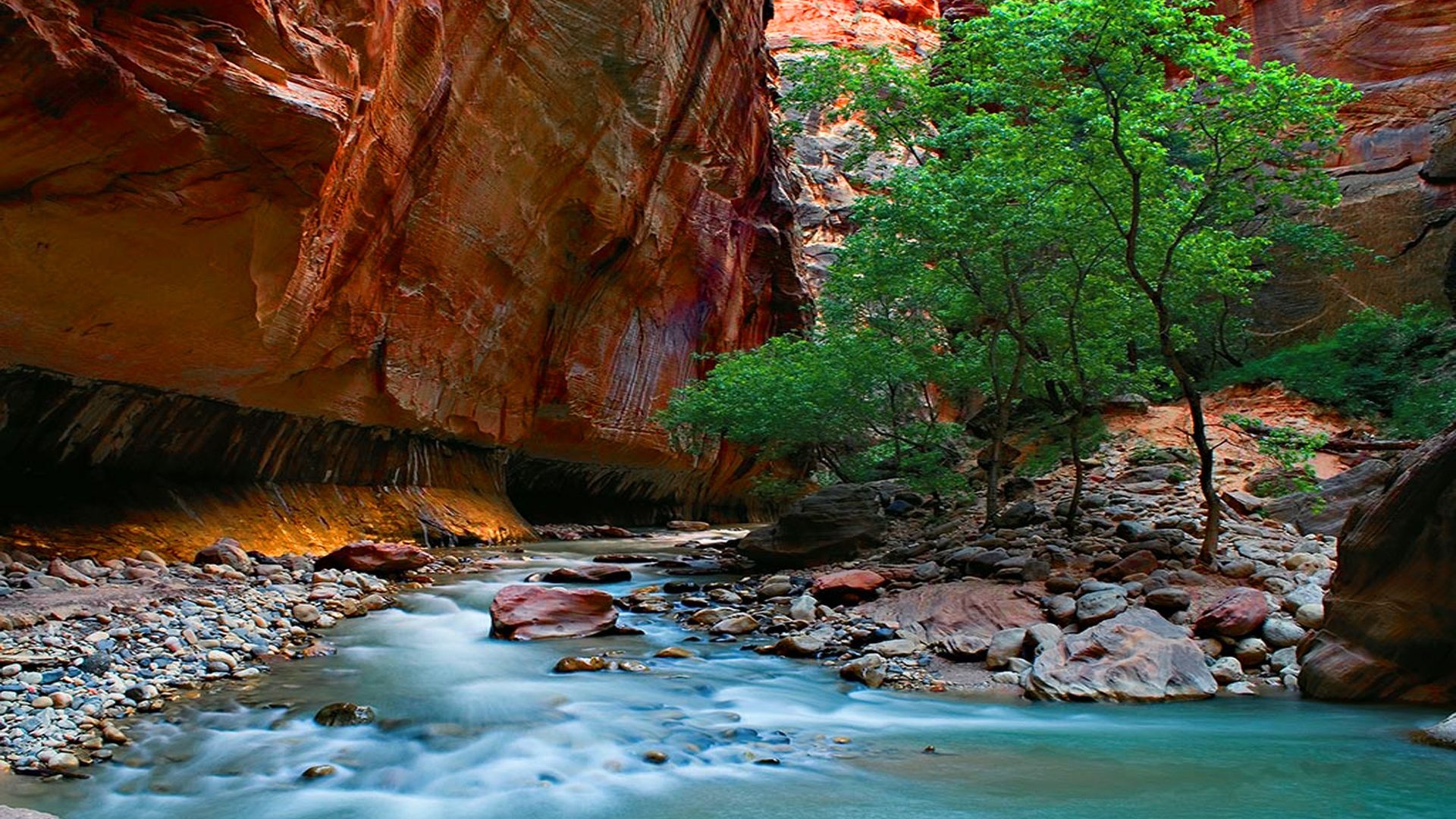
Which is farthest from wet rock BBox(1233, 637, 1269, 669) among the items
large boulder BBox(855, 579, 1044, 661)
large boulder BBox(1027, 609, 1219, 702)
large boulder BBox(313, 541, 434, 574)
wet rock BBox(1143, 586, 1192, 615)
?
large boulder BBox(313, 541, 434, 574)

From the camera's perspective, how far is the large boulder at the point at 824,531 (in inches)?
527

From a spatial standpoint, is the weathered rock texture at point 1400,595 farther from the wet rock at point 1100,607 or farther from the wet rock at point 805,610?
the wet rock at point 805,610

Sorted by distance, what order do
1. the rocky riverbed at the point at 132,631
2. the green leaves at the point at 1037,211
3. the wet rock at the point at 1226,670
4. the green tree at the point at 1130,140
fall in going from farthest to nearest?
the green leaves at the point at 1037,211 → the green tree at the point at 1130,140 → the wet rock at the point at 1226,670 → the rocky riverbed at the point at 132,631

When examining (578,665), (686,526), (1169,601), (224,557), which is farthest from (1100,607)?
(686,526)

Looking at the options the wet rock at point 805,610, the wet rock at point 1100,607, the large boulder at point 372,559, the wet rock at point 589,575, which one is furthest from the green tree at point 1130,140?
the large boulder at point 372,559

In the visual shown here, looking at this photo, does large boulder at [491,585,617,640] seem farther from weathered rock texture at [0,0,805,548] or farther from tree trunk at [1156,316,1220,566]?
tree trunk at [1156,316,1220,566]

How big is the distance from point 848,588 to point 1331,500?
22.0 ft

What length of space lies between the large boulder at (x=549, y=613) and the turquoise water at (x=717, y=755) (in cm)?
143

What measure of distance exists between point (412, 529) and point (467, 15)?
360 inches

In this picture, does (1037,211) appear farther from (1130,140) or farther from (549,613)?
(549,613)

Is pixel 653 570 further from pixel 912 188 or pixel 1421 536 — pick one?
pixel 1421 536

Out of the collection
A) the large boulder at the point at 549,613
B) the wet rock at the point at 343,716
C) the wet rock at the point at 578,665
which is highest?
the large boulder at the point at 549,613

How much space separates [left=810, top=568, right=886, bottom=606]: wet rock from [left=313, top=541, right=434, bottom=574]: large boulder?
5.73m

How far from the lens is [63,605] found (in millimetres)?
7172
